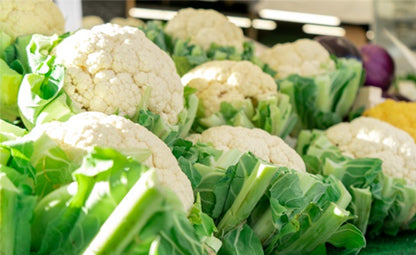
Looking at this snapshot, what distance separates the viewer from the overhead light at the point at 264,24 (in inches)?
481

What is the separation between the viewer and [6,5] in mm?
1454

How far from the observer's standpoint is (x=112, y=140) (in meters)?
0.88

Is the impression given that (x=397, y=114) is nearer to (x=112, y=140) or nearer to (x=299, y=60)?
(x=299, y=60)

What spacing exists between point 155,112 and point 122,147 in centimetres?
33

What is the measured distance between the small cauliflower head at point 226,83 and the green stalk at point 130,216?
0.89 metres

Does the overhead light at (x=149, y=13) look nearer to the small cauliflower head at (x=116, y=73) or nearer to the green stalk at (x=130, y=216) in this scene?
the small cauliflower head at (x=116, y=73)

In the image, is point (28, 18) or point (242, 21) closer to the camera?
point (28, 18)

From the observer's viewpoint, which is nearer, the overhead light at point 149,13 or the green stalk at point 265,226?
the green stalk at point 265,226

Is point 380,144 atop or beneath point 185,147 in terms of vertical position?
beneath

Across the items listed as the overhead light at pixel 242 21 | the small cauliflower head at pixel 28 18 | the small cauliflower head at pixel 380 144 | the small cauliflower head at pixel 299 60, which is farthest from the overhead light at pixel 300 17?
the small cauliflower head at pixel 28 18

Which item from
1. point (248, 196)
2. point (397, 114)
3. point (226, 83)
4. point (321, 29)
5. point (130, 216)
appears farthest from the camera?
point (321, 29)

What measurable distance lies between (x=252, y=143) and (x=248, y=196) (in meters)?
0.27

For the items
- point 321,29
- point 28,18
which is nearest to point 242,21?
point 321,29

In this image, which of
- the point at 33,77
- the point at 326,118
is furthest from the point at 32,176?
the point at 326,118
